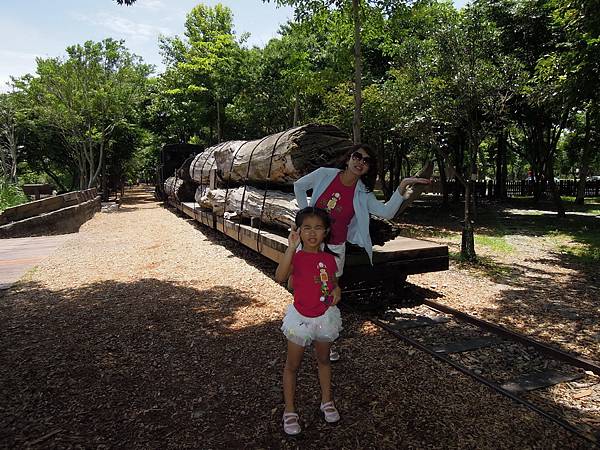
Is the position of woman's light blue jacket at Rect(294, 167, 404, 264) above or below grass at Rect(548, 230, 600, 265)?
above

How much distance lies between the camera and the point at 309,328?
9.04ft

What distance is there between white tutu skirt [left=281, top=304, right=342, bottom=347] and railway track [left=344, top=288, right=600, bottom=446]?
5.41ft

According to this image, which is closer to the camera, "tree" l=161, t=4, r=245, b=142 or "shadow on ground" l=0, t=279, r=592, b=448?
"shadow on ground" l=0, t=279, r=592, b=448

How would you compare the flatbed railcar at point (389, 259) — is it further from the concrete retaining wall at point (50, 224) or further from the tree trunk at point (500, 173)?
the tree trunk at point (500, 173)

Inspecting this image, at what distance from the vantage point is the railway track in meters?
3.16

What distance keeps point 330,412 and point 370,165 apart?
1.91 metres

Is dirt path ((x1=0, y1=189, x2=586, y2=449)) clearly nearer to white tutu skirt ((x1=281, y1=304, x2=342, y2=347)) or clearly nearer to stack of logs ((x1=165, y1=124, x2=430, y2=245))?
white tutu skirt ((x1=281, y1=304, x2=342, y2=347))

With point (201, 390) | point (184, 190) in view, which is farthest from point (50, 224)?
point (201, 390)

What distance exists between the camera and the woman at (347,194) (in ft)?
11.0

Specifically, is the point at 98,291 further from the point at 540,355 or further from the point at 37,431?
the point at 540,355

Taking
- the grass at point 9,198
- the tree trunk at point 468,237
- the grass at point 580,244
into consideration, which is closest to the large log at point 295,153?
the tree trunk at point 468,237

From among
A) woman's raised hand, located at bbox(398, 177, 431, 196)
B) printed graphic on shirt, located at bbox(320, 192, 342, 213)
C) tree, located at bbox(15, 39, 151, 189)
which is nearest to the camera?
woman's raised hand, located at bbox(398, 177, 431, 196)

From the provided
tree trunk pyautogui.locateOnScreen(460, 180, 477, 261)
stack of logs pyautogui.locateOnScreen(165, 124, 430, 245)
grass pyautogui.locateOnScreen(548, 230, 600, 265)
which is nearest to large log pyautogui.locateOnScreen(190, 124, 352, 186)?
stack of logs pyautogui.locateOnScreen(165, 124, 430, 245)

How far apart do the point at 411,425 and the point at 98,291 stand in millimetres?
5192
